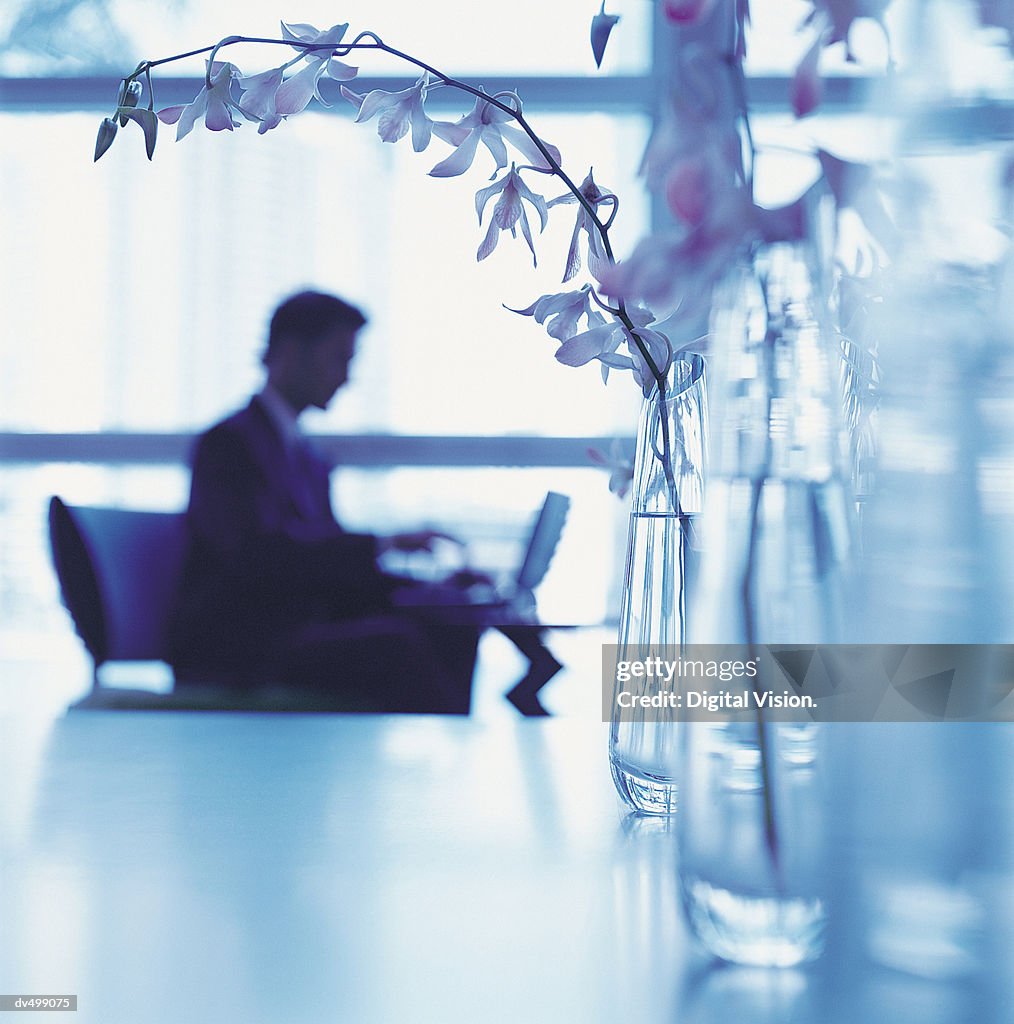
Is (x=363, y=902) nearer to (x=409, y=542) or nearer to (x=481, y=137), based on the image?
(x=481, y=137)

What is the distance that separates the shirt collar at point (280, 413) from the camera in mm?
2260

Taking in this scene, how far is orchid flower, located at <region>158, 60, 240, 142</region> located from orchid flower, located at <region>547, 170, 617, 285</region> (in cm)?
13

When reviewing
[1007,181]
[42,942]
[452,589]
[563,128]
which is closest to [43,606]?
[452,589]

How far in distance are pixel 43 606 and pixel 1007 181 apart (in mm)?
3267

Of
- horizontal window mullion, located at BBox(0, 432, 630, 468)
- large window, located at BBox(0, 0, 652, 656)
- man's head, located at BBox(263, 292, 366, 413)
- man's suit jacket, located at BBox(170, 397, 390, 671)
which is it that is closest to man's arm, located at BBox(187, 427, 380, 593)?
man's suit jacket, located at BBox(170, 397, 390, 671)

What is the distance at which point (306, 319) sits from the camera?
237cm

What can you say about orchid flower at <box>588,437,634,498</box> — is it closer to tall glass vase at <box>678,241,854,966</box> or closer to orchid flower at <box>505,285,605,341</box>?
orchid flower at <box>505,285,605,341</box>

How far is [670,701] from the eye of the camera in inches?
15.5

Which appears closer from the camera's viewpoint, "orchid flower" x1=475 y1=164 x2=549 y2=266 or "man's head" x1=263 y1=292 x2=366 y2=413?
"orchid flower" x1=475 y1=164 x2=549 y2=266

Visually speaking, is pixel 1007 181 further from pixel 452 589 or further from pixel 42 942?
pixel 452 589

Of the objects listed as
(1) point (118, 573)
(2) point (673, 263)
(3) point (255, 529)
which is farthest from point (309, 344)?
(2) point (673, 263)

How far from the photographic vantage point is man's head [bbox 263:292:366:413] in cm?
236

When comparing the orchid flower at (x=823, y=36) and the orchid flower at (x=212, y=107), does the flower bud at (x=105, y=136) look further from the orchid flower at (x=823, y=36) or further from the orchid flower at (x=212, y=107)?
the orchid flower at (x=823, y=36)

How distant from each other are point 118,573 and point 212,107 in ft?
5.87
